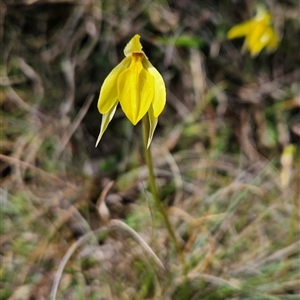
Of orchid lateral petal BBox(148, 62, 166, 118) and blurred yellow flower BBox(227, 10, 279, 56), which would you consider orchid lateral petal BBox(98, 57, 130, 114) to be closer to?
orchid lateral petal BBox(148, 62, 166, 118)

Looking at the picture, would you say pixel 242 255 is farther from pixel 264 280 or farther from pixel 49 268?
pixel 49 268

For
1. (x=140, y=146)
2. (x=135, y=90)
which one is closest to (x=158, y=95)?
(x=135, y=90)

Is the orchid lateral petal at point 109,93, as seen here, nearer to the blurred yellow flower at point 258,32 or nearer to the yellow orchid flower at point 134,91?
the yellow orchid flower at point 134,91

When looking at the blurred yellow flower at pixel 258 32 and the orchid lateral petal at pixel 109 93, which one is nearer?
the orchid lateral petal at pixel 109 93

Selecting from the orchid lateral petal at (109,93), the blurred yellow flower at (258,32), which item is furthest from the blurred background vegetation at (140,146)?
the orchid lateral petal at (109,93)

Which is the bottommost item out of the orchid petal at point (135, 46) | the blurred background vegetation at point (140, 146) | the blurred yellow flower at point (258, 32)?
the blurred background vegetation at point (140, 146)

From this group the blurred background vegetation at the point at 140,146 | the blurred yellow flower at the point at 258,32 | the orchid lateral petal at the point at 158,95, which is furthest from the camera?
the blurred yellow flower at the point at 258,32
